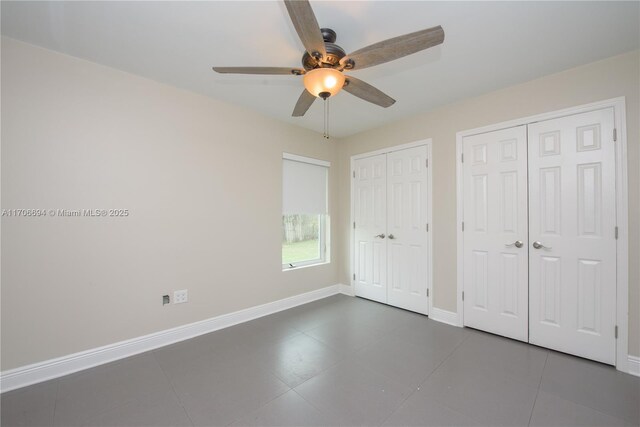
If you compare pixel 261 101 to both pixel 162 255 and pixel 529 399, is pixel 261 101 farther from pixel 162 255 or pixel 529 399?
pixel 529 399

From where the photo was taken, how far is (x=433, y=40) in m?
1.37

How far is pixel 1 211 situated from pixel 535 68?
434cm

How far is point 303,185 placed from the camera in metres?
3.77

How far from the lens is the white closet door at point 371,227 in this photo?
366 cm

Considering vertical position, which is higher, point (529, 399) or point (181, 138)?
point (181, 138)

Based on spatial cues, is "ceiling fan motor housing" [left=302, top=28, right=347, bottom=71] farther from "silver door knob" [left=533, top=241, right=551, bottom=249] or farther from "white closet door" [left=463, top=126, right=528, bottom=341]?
"silver door knob" [left=533, top=241, right=551, bottom=249]

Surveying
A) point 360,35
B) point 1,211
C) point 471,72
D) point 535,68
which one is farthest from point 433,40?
point 1,211

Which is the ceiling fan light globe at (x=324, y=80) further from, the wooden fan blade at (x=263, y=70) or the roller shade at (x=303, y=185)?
the roller shade at (x=303, y=185)

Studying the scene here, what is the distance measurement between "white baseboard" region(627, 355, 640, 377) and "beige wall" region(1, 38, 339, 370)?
3353 mm

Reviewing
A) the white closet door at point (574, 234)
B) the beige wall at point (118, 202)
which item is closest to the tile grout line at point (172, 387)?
the beige wall at point (118, 202)

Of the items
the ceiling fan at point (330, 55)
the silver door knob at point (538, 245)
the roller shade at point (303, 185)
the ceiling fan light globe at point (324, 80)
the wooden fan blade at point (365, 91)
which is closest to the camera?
the ceiling fan at point (330, 55)

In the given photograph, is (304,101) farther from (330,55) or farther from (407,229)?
(407,229)

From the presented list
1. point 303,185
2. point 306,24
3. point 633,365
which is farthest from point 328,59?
point 633,365

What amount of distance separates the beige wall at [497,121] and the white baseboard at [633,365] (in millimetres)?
51
